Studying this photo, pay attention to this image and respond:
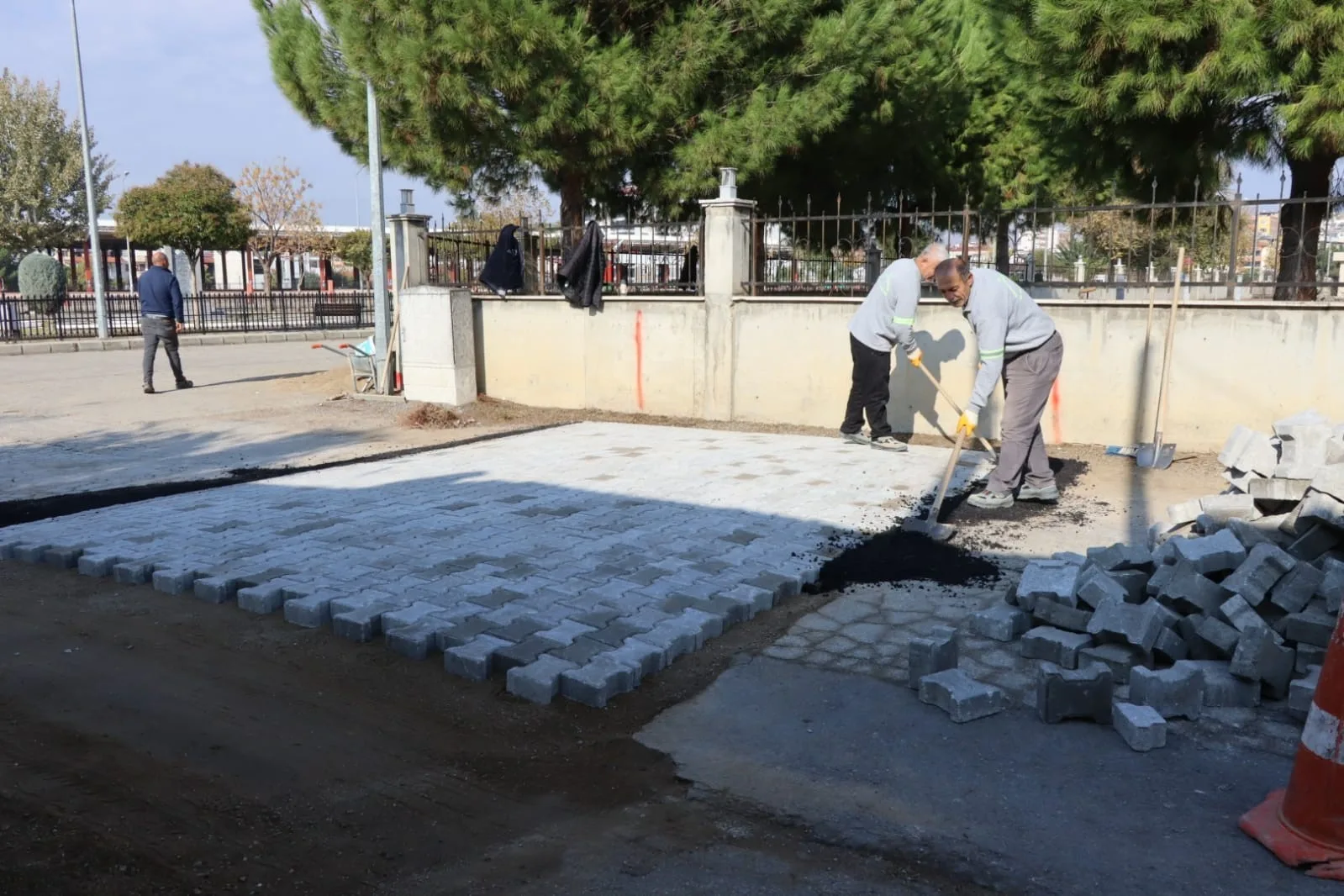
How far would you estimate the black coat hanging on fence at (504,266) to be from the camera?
12234 mm

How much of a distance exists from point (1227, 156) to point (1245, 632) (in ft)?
28.1

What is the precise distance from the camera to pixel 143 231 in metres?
35.5

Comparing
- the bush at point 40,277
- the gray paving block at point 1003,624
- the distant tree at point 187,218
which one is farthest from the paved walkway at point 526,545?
the distant tree at point 187,218

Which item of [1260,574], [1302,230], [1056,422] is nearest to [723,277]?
[1056,422]

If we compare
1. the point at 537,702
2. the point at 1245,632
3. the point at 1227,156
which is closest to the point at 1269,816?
the point at 1245,632

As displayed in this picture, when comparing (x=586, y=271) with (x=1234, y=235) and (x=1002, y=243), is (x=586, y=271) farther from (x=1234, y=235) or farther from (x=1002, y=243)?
(x=1234, y=235)

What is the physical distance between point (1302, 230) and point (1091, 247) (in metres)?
2.50

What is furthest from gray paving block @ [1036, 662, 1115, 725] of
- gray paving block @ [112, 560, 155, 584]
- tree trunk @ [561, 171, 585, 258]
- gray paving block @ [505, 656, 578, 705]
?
tree trunk @ [561, 171, 585, 258]

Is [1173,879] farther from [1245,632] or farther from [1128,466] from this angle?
[1128,466]

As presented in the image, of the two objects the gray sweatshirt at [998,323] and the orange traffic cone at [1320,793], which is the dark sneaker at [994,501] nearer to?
the gray sweatshirt at [998,323]

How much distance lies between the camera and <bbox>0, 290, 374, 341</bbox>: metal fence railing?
23203 millimetres

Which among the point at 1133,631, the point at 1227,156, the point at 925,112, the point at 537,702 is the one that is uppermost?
the point at 925,112

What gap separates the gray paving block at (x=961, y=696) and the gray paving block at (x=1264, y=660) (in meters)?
0.85

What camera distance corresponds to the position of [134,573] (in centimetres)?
538
